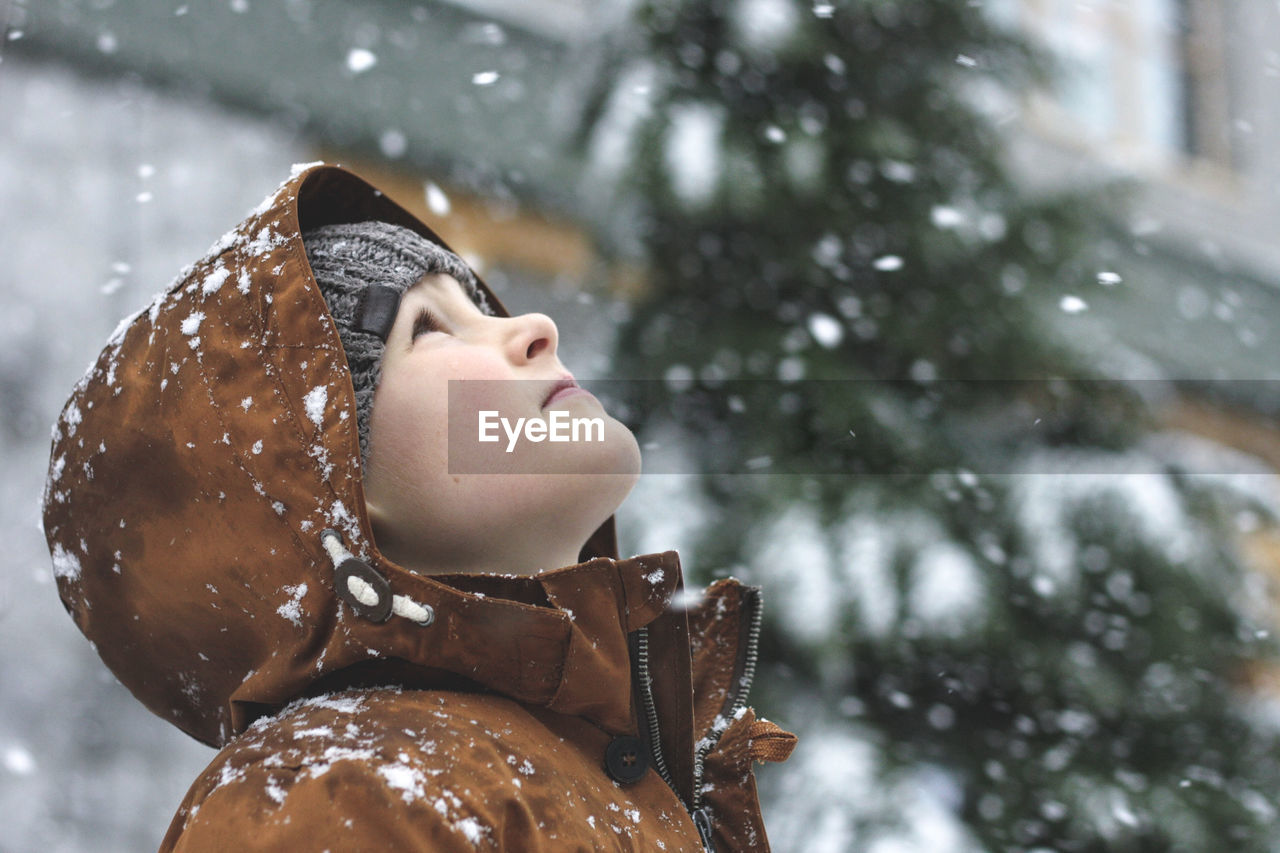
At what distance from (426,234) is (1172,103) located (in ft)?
19.9

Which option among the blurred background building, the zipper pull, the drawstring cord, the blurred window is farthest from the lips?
the blurred window

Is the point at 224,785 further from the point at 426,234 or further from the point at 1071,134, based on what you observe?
the point at 1071,134

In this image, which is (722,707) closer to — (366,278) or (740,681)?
(740,681)

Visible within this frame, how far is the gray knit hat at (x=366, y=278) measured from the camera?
979 mm

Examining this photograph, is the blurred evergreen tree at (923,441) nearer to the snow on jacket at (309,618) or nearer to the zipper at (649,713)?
the zipper at (649,713)

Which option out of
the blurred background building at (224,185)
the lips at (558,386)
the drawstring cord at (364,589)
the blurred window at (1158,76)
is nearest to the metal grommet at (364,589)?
the drawstring cord at (364,589)

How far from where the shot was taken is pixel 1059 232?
8.39 ft

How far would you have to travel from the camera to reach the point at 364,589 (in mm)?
832

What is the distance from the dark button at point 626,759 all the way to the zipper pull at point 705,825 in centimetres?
16

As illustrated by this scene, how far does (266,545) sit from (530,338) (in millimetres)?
336

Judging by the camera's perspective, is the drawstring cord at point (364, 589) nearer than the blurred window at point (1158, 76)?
Yes

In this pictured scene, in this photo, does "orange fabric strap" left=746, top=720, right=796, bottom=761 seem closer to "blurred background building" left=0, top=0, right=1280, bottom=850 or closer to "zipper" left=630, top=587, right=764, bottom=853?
"zipper" left=630, top=587, right=764, bottom=853

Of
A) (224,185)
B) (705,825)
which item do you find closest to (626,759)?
(705,825)

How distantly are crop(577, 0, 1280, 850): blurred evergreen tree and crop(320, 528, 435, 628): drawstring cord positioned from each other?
1353 millimetres
